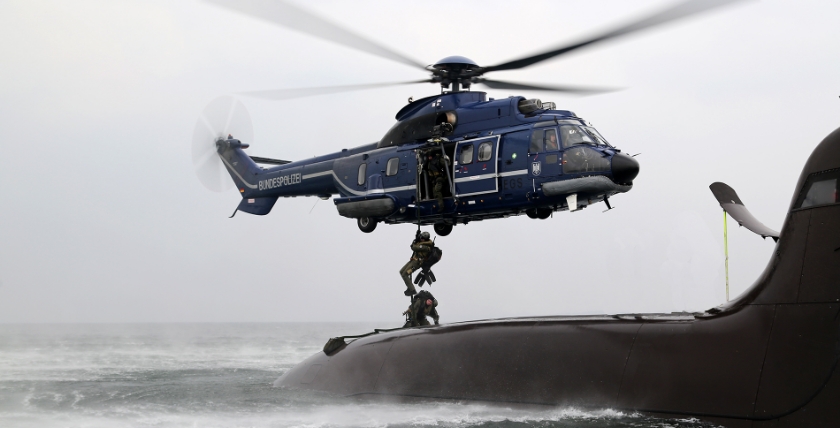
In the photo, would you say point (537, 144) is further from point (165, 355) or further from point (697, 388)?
point (165, 355)

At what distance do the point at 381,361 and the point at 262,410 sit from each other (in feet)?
9.98

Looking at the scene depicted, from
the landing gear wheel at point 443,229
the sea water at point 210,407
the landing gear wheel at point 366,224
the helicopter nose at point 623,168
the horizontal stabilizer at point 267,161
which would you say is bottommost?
the sea water at point 210,407

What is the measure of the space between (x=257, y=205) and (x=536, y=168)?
1292 centimetres

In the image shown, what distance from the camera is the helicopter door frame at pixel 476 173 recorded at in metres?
22.1

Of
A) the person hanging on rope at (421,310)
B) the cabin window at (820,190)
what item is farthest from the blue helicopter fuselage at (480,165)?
the cabin window at (820,190)

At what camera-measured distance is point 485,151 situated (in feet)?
73.3

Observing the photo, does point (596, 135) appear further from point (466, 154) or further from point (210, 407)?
point (210, 407)

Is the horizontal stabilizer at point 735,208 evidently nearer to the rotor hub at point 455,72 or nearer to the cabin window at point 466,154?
the cabin window at point 466,154

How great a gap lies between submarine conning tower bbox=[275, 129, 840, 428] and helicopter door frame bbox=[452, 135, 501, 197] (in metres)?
5.07

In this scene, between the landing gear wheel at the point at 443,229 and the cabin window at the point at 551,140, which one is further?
the landing gear wheel at the point at 443,229

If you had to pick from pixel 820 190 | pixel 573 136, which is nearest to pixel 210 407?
pixel 573 136

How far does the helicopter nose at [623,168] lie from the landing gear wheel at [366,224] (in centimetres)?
785

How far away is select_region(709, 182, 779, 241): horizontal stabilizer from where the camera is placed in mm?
14594

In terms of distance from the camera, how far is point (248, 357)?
36344 mm
